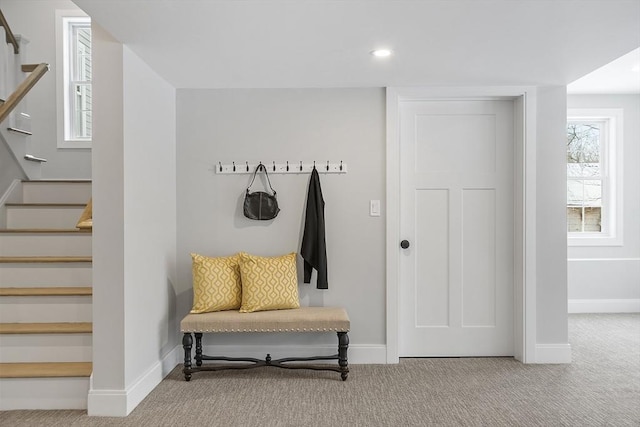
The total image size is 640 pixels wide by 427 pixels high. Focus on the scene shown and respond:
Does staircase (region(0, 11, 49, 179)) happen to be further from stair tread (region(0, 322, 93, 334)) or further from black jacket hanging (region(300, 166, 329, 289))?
black jacket hanging (region(300, 166, 329, 289))

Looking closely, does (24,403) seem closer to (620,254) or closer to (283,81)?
(283,81)

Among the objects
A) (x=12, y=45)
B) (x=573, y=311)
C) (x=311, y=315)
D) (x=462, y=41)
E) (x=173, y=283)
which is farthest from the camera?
(x=573, y=311)

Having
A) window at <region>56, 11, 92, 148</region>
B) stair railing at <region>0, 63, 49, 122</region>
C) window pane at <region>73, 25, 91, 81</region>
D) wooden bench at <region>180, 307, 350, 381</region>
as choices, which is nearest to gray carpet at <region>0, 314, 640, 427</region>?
wooden bench at <region>180, 307, 350, 381</region>

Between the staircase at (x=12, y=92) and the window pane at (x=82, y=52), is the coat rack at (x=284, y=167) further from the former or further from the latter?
the window pane at (x=82, y=52)

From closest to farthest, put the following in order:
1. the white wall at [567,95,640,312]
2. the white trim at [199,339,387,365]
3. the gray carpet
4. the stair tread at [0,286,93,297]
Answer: the gray carpet → the stair tread at [0,286,93,297] → the white trim at [199,339,387,365] → the white wall at [567,95,640,312]

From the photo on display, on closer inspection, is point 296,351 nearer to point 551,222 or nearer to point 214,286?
point 214,286

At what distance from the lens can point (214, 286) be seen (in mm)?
4016

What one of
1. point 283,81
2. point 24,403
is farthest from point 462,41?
point 24,403

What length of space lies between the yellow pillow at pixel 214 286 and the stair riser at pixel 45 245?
82 cm

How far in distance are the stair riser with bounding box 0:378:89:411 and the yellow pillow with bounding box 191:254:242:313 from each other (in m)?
0.95

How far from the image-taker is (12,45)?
4.62m

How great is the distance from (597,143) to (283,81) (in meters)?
4.21

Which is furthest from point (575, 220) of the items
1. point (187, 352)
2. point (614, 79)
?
point (187, 352)

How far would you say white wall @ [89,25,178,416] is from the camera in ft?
10.5
